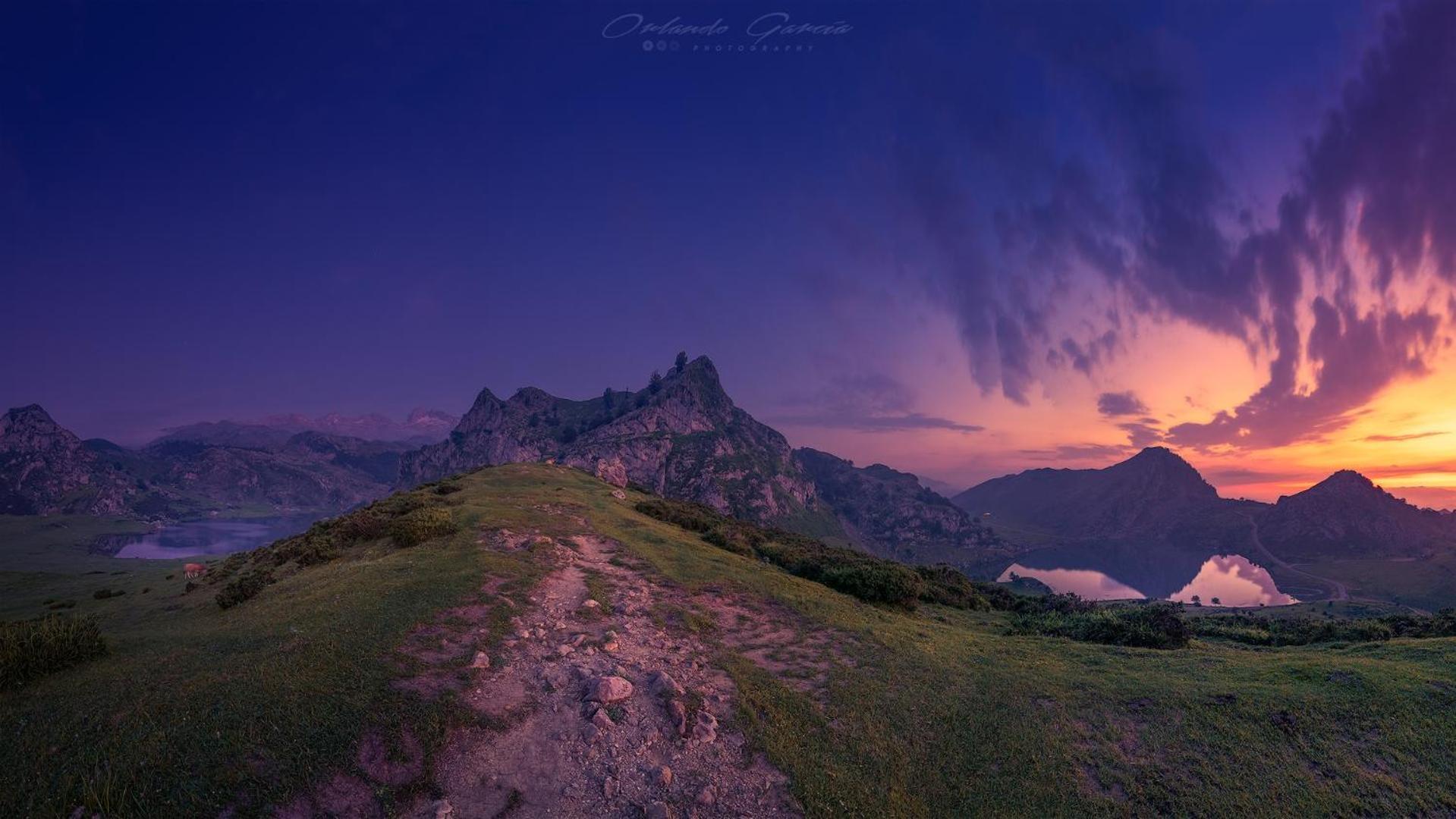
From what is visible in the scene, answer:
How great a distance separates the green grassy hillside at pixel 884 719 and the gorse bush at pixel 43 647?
411 millimetres

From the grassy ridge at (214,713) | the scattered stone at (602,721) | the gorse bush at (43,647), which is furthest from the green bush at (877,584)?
the gorse bush at (43,647)

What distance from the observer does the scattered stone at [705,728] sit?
498 inches

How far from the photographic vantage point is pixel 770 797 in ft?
36.5

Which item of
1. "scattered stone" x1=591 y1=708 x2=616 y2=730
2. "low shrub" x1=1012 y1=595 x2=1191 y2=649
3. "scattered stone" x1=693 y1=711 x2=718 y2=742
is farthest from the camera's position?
"low shrub" x1=1012 y1=595 x2=1191 y2=649

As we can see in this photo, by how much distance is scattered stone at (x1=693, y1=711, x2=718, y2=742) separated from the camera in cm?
1264

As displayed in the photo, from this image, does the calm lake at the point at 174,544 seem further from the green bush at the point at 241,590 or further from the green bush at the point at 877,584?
the green bush at the point at 877,584

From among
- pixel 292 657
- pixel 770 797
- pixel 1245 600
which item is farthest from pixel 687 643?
A: pixel 1245 600

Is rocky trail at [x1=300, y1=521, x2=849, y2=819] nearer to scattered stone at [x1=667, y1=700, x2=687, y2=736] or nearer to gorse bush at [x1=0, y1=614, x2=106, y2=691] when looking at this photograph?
scattered stone at [x1=667, y1=700, x2=687, y2=736]

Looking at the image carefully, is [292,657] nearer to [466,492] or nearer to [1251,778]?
[1251,778]

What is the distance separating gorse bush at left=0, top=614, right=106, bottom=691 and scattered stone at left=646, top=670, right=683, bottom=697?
1427cm

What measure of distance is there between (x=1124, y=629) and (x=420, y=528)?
3354 centimetres

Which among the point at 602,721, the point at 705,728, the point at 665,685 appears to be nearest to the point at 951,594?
the point at 665,685

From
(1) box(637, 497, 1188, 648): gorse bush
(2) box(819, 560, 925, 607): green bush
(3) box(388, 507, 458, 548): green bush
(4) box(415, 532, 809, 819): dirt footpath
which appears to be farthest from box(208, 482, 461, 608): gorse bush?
(2) box(819, 560, 925, 607): green bush

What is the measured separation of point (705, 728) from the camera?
12.9m
